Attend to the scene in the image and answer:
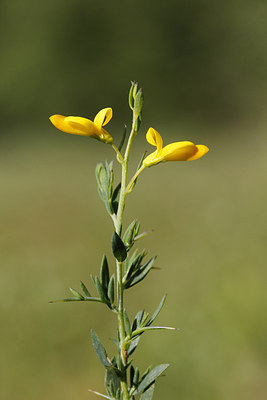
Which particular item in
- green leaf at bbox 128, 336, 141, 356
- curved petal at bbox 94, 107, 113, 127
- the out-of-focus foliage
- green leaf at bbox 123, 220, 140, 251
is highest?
the out-of-focus foliage

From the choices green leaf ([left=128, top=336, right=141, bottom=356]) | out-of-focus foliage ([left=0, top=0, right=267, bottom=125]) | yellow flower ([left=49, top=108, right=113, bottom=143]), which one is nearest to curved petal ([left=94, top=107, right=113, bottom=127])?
yellow flower ([left=49, top=108, right=113, bottom=143])

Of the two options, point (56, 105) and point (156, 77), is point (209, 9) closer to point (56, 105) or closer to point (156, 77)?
point (156, 77)

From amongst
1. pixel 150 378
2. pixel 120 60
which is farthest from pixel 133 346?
pixel 120 60

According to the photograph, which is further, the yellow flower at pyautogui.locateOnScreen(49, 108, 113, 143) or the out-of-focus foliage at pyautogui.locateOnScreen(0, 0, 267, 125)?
the out-of-focus foliage at pyautogui.locateOnScreen(0, 0, 267, 125)

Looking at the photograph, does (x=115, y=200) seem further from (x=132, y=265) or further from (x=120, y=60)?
(x=120, y=60)

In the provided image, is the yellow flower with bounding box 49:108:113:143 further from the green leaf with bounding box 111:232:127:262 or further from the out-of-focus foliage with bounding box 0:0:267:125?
the out-of-focus foliage with bounding box 0:0:267:125

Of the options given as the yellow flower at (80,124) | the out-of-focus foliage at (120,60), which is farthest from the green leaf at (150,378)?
the out-of-focus foliage at (120,60)

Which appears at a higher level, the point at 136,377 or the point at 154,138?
the point at 154,138
